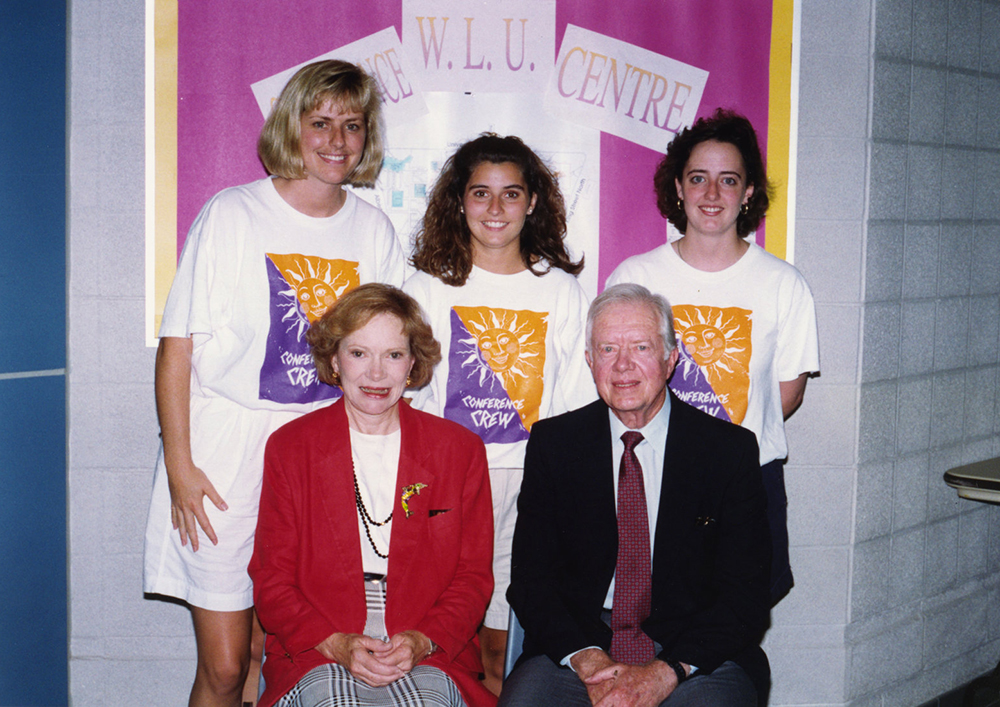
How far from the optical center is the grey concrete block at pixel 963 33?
10.2 feet

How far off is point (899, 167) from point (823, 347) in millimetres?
681

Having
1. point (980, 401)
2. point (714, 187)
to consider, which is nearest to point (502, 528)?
point (714, 187)

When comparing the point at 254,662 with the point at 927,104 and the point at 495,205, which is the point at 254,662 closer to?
the point at 495,205

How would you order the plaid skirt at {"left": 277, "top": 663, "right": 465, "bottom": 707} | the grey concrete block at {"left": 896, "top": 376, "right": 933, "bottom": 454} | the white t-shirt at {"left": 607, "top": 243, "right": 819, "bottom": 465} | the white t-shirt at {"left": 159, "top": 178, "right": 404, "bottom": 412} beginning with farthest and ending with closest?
the grey concrete block at {"left": 896, "top": 376, "right": 933, "bottom": 454}
the white t-shirt at {"left": 607, "top": 243, "right": 819, "bottom": 465}
the white t-shirt at {"left": 159, "top": 178, "right": 404, "bottom": 412}
the plaid skirt at {"left": 277, "top": 663, "right": 465, "bottom": 707}

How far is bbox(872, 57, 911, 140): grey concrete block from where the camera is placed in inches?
115

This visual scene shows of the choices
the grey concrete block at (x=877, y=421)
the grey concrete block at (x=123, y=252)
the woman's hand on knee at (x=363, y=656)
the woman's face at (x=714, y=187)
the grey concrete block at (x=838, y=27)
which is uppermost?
the grey concrete block at (x=838, y=27)

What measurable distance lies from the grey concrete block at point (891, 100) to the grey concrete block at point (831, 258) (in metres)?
0.34

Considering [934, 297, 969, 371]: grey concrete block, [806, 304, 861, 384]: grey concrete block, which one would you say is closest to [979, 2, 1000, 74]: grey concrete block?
[934, 297, 969, 371]: grey concrete block

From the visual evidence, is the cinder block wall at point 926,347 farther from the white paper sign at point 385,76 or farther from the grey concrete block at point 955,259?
the white paper sign at point 385,76

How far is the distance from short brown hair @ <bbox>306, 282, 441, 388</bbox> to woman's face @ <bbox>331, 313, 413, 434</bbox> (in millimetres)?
17

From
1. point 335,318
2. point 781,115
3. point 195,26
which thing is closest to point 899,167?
point 781,115

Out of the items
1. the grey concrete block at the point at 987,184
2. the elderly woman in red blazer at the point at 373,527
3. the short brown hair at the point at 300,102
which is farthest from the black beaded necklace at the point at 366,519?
the grey concrete block at the point at 987,184

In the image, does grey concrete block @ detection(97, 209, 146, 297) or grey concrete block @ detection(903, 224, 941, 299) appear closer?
grey concrete block @ detection(97, 209, 146, 297)

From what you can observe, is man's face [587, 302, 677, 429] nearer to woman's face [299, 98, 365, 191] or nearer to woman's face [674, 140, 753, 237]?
woman's face [674, 140, 753, 237]
